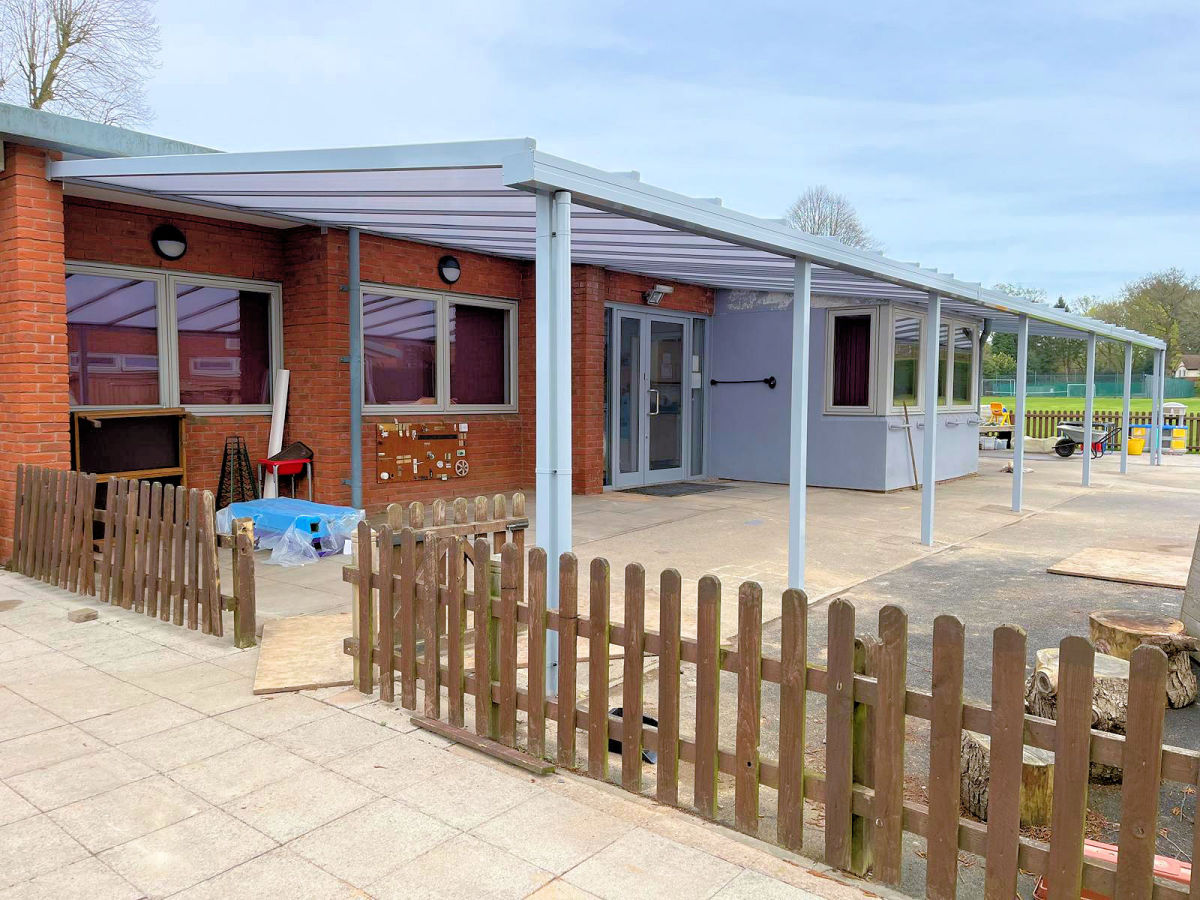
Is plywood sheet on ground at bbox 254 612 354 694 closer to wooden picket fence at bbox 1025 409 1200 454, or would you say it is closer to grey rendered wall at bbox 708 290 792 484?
grey rendered wall at bbox 708 290 792 484

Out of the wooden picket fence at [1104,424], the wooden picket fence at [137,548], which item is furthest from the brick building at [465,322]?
the wooden picket fence at [1104,424]

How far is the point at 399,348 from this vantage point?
9.77 meters

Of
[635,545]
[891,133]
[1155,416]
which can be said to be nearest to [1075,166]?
[891,133]

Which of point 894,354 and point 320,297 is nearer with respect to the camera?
point 320,297

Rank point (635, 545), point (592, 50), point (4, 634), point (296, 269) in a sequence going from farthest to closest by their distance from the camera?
point (592, 50)
point (296, 269)
point (635, 545)
point (4, 634)

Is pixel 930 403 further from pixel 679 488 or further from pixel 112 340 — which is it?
pixel 112 340

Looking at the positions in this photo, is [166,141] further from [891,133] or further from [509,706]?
[891,133]

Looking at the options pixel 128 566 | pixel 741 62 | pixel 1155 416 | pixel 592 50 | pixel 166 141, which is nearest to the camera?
pixel 128 566

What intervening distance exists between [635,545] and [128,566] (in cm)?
405

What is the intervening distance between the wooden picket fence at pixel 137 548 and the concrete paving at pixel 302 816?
0.77 m

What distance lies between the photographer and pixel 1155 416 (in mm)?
17828

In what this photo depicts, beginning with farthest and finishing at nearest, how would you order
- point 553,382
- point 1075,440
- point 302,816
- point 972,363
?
point 1075,440
point 972,363
point 553,382
point 302,816

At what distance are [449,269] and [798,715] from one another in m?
8.24

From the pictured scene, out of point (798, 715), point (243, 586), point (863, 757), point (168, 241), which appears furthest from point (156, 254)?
point (863, 757)
